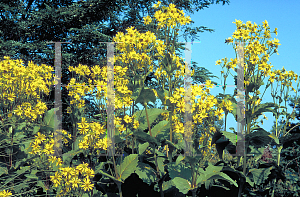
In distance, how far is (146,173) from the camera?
2.11m

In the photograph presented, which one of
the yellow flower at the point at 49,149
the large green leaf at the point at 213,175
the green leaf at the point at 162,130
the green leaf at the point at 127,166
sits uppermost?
the green leaf at the point at 162,130

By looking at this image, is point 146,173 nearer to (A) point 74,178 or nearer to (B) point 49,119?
(A) point 74,178

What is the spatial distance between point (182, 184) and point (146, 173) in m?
0.30

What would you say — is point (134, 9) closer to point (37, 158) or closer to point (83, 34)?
point (83, 34)

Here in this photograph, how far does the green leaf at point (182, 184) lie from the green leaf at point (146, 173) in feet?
0.68

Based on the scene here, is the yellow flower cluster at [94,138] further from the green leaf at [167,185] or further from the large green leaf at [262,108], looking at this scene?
the large green leaf at [262,108]

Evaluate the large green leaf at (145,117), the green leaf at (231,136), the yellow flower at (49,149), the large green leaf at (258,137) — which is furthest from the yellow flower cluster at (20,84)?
the large green leaf at (258,137)

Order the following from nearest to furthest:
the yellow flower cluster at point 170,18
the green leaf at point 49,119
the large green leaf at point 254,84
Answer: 1. the yellow flower cluster at point 170,18
2. the large green leaf at point 254,84
3. the green leaf at point 49,119

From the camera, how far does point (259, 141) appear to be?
245 centimetres

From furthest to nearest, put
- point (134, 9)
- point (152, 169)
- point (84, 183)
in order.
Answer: point (134, 9) < point (152, 169) < point (84, 183)

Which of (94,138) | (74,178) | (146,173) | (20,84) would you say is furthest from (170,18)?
(20,84)

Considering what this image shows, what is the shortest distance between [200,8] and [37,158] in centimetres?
1000

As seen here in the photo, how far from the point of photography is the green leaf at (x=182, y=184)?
196 cm

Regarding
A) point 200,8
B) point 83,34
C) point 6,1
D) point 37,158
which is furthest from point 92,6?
point 37,158
